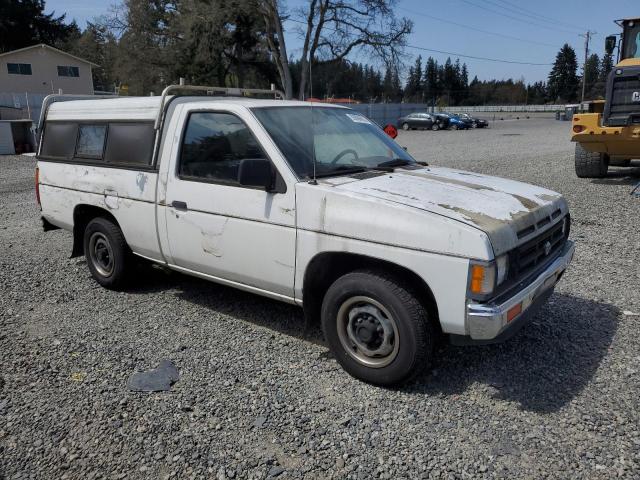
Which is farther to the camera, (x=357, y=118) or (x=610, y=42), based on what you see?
(x=610, y=42)

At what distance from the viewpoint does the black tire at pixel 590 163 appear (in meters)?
11.6

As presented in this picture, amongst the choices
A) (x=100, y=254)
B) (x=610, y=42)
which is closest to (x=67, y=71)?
(x=610, y=42)

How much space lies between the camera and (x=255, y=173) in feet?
11.7

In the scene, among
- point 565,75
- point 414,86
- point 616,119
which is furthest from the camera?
point 414,86

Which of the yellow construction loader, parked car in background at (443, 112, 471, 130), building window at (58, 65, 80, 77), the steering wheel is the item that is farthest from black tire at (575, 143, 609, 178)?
building window at (58, 65, 80, 77)

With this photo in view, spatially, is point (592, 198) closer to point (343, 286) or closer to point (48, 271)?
point (343, 286)

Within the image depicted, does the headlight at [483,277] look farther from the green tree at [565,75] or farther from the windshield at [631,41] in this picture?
the green tree at [565,75]

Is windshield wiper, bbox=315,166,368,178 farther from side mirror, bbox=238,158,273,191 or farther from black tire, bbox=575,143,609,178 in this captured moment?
black tire, bbox=575,143,609,178

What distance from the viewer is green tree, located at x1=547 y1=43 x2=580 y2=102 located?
94.5 metres

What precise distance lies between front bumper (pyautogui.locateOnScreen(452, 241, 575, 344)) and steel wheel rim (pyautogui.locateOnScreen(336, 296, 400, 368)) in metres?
0.41

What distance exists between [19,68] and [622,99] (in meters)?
49.9

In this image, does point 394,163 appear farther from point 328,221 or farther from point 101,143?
point 101,143

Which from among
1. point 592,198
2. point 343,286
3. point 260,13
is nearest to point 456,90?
point 260,13

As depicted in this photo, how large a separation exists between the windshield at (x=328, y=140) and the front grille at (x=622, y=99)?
7.73 metres
